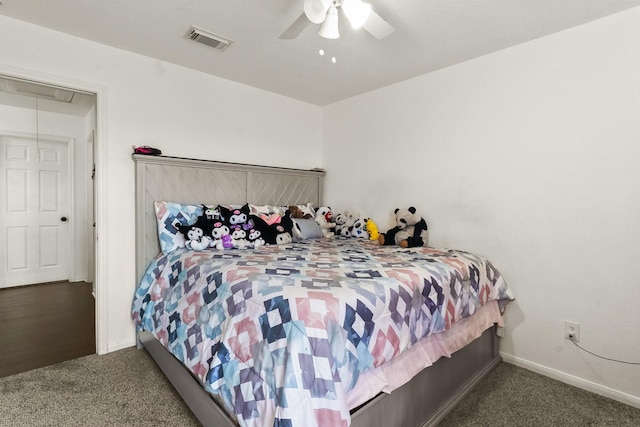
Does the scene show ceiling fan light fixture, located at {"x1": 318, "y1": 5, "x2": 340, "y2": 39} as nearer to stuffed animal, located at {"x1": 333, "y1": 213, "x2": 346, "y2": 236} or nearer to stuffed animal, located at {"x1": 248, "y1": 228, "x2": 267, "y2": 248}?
stuffed animal, located at {"x1": 248, "y1": 228, "x2": 267, "y2": 248}

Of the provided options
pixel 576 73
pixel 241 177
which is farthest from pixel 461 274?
pixel 241 177

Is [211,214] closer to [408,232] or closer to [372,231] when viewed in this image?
[372,231]

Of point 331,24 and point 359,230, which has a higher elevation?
point 331,24

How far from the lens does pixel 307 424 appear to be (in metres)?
1.14

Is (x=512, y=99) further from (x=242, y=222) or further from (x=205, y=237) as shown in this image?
(x=205, y=237)

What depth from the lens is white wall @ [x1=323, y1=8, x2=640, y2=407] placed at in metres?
2.08

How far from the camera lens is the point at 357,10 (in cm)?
170

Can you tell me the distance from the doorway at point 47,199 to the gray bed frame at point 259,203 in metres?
1.99

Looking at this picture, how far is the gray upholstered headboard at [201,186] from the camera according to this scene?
273cm

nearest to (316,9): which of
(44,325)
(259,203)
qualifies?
(259,203)

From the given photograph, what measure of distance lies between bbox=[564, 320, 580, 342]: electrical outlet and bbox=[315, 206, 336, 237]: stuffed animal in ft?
6.84

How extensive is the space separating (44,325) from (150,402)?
1.98m

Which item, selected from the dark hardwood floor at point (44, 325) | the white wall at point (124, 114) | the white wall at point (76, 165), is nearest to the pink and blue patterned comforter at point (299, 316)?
the white wall at point (124, 114)

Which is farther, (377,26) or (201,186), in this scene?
(201,186)
